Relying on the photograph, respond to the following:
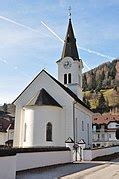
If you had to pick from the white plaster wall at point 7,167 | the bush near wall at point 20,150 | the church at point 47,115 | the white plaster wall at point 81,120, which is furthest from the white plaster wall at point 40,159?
the white plaster wall at point 81,120

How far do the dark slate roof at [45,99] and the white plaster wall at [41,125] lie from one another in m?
0.46

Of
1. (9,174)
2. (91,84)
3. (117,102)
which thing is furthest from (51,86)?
(91,84)

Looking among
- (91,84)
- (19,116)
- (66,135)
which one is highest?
(91,84)

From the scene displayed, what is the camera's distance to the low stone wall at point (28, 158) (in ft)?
38.1

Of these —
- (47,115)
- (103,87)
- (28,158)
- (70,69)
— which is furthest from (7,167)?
(103,87)

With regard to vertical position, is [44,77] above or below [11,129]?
above

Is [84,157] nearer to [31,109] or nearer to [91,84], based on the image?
[31,109]

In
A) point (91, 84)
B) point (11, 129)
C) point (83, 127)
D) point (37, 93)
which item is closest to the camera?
point (37, 93)

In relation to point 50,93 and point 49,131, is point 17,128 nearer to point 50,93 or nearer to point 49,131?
point 49,131

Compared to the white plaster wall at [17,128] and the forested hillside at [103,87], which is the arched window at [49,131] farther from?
the forested hillside at [103,87]

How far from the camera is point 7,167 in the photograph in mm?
11773

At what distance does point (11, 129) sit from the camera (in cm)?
7019

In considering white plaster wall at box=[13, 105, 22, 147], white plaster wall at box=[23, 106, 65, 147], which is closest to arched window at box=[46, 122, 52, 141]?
white plaster wall at box=[23, 106, 65, 147]

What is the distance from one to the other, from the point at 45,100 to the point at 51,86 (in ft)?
11.5
